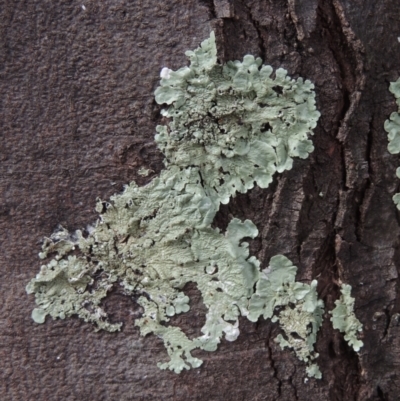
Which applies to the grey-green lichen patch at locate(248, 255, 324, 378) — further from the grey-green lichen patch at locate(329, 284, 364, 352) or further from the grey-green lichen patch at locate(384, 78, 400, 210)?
the grey-green lichen patch at locate(384, 78, 400, 210)

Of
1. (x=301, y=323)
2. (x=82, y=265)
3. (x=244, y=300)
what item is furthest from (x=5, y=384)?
(x=301, y=323)

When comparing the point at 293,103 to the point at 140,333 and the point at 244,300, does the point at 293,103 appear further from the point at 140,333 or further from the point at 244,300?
the point at 140,333

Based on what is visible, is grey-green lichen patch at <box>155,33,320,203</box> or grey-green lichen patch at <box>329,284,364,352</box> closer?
grey-green lichen patch at <box>155,33,320,203</box>

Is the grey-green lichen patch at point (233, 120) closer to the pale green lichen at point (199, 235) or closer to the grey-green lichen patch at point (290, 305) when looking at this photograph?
the pale green lichen at point (199, 235)

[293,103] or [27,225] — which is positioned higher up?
[293,103]

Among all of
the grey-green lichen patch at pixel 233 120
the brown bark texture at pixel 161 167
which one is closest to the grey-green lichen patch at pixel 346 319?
the brown bark texture at pixel 161 167

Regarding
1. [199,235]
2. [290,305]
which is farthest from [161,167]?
[290,305]

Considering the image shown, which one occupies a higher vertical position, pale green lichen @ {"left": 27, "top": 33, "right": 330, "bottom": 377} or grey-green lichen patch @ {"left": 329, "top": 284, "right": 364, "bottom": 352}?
pale green lichen @ {"left": 27, "top": 33, "right": 330, "bottom": 377}

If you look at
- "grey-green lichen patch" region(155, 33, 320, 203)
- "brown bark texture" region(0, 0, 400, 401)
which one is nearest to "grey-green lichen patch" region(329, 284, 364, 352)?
"brown bark texture" region(0, 0, 400, 401)
